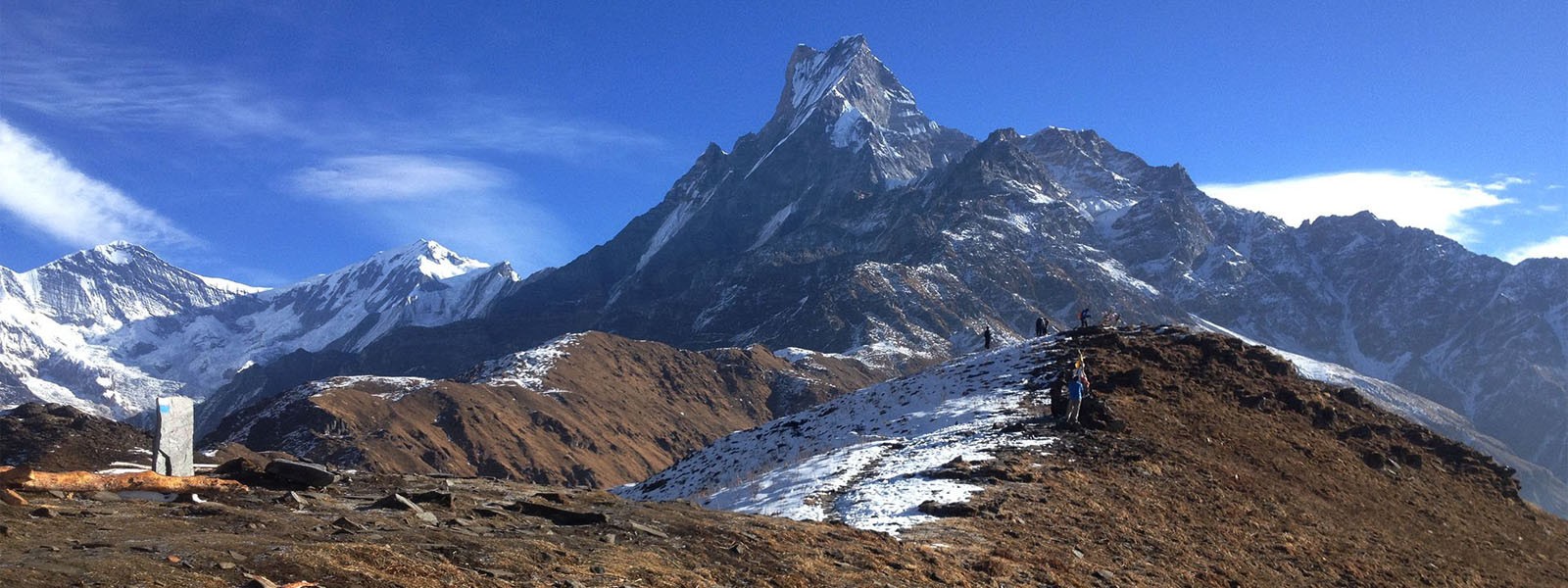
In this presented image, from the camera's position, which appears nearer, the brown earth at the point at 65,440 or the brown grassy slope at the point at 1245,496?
the brown grassy slope at the point at 1245,496

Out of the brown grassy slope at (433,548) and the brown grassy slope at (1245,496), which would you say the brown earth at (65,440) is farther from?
the brown grassy slope at (1245,496)

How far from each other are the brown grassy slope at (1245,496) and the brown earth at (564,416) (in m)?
61.7

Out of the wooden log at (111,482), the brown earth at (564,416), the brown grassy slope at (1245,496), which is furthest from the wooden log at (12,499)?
the brown earth at (564,416)

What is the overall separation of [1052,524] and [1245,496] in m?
7.67

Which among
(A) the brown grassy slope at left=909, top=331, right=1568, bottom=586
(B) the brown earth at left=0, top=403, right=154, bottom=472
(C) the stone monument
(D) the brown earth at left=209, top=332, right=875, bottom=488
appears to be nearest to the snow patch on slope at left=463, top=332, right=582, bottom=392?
(D) the brown earth at left=209, top=332, right=875, bottom=488

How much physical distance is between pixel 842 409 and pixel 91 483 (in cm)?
2745

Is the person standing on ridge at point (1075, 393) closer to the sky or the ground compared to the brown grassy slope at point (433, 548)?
closer to the sky

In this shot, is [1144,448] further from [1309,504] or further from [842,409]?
[842,409]

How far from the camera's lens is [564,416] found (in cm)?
12656

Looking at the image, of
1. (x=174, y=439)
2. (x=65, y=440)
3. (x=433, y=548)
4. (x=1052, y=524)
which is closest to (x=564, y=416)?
(x=65, y=440)

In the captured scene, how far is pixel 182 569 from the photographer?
11688 mm

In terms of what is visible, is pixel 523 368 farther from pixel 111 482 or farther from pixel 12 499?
pixel 12 499

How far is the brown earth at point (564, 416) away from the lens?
100250 mm

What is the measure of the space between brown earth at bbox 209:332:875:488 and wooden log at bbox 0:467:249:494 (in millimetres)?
64774
